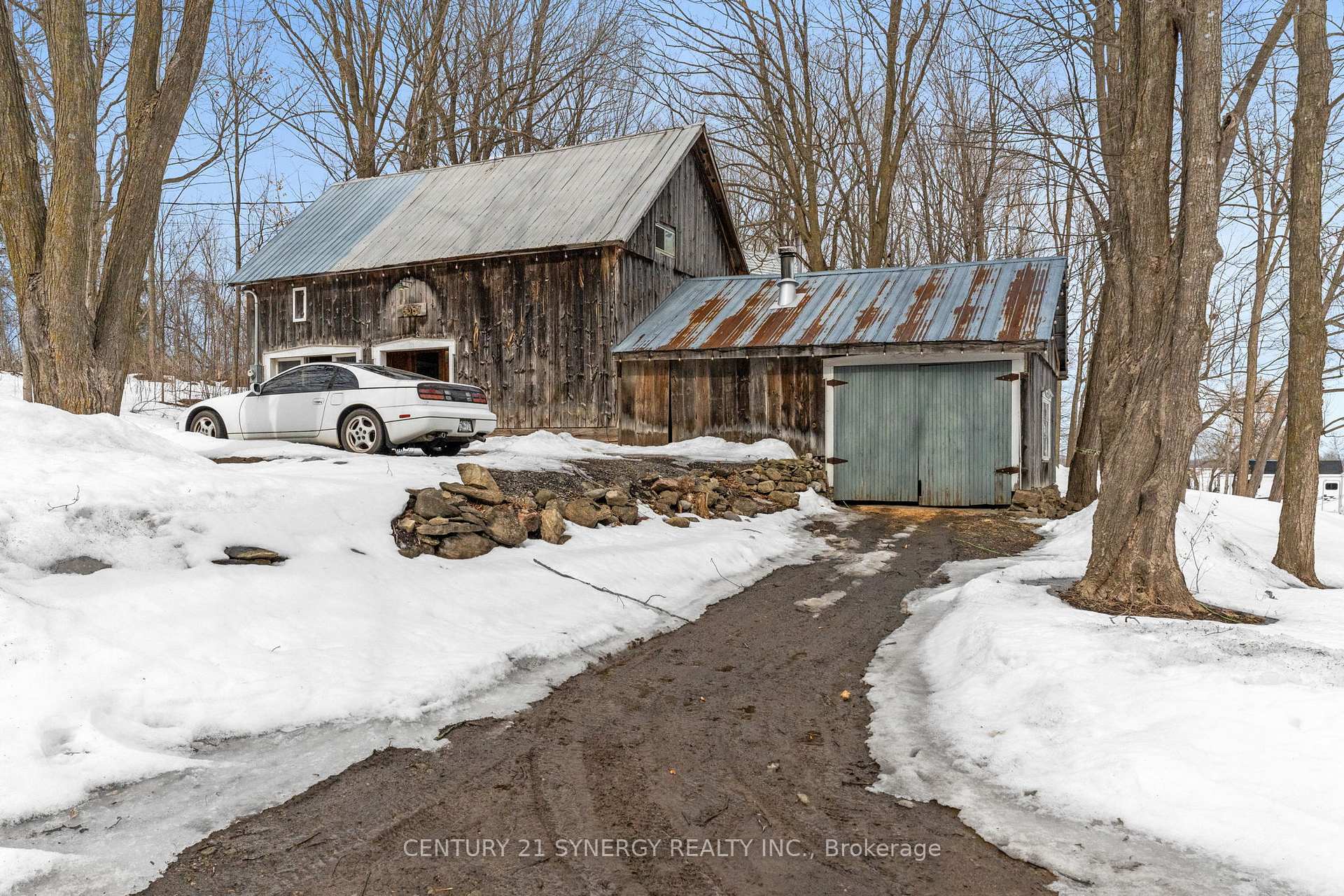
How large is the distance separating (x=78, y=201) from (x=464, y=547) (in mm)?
4484

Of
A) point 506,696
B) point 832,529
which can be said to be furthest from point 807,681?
point 832,529

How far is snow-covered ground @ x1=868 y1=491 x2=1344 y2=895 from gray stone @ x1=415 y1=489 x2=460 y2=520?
4.04 m

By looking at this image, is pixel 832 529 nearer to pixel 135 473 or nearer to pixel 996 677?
pixel 996 677

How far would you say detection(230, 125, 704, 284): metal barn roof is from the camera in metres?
17.1

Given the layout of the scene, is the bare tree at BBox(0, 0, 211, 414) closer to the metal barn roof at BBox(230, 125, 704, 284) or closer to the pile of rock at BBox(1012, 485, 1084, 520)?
the metal barn roof at BBox(230, 125, 704, 284)

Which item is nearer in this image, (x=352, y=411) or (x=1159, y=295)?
(x=1159, y=295)

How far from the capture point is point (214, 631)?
4855 millimetres

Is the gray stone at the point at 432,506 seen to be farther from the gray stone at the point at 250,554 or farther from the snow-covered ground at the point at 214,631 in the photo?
the gray stone at the point at 250,554

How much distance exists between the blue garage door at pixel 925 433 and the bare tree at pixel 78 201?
1119 centimetres

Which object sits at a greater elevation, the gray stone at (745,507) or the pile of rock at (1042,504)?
the gray stone at (745,507)

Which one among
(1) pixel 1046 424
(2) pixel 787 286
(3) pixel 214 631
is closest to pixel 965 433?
(1) pixel 1046 424

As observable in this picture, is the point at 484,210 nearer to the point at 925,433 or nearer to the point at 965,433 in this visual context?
the point at 925,433

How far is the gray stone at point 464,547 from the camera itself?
7.04 meters

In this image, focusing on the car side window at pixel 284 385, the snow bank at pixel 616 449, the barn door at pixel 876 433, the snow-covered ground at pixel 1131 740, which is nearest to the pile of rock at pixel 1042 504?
the barn door at pixel 876 433
